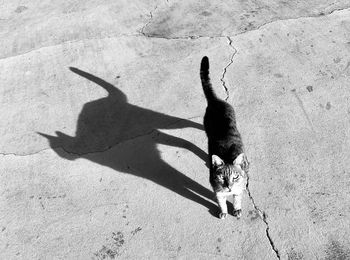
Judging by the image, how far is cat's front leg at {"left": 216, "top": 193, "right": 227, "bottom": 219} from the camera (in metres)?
4.76

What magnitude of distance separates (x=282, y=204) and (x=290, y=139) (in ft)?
3.91

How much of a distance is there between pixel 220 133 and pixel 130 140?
180 centimetres

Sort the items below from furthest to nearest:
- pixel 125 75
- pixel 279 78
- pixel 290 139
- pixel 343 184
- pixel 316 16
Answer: pixel 316 16, pixel 125 75, pixel 279 78, pixel 290 139, pixel 343 184

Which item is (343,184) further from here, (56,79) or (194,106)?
(56,79)

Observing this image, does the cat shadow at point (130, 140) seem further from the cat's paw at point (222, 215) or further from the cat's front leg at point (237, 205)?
the cat's front leg at point (237, 205)

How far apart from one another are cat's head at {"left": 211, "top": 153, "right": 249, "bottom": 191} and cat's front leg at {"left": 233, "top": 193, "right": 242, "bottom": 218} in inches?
14.7

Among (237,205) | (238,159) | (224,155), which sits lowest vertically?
(237,205)

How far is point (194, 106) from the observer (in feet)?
21.6

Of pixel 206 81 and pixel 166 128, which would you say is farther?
pixel 166 128

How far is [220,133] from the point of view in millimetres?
4957

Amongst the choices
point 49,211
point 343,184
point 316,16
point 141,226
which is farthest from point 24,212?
point 316,16

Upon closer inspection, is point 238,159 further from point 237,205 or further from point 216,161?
point 237,205

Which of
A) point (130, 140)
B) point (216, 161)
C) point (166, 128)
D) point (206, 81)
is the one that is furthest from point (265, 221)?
point (130, 140)

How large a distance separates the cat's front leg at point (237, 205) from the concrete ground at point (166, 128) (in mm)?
83
